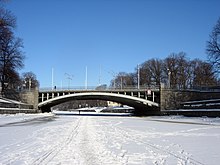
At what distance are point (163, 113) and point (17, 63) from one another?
1157 inches

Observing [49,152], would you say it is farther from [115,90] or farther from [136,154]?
[115,90]

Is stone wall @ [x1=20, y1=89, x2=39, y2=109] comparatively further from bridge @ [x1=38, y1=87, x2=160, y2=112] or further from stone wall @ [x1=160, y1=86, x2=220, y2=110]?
stone wall @ [x1=160, y1=86, x2=220, y2=110]

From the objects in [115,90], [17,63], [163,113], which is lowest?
[163,113]

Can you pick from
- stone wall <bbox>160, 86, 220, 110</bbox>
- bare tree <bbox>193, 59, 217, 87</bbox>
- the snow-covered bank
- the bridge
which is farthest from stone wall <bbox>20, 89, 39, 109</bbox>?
bare tree <bbox>193, 59, 217, 87</bbox>

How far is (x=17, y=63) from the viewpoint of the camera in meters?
61.8

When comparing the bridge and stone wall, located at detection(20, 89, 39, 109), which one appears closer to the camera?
the bridge

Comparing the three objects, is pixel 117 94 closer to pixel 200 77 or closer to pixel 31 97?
pixel 31 97

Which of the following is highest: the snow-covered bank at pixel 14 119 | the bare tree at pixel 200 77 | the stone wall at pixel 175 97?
the bare tree at pixel 200 77

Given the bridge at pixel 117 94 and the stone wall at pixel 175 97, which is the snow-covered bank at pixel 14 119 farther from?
the stone wall at pixel 175 97

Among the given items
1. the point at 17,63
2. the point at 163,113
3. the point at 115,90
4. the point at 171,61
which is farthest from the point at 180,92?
the point at 17,63

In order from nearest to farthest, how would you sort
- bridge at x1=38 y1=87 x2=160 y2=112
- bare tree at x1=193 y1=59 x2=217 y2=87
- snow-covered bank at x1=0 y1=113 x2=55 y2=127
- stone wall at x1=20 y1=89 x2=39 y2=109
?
snow-covered bank at x1=0 y1=113 x2=55 y2=127, bridge at x1=38 y1=87 x2=160 y2=112, stone wall at x1=20 y1=89 x2=39 y2=109, bare tree at x1=193 y1=59 x2=217 y2=87

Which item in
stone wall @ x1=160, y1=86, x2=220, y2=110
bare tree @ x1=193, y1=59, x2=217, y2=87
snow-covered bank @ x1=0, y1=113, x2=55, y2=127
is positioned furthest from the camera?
bare tree @ x1=193, y1=59, x2=217, y2=87

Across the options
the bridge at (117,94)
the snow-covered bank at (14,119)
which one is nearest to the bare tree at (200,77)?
the bridge at (117,94)

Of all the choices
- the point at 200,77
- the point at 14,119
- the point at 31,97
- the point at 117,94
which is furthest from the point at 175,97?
the point at 14,119
